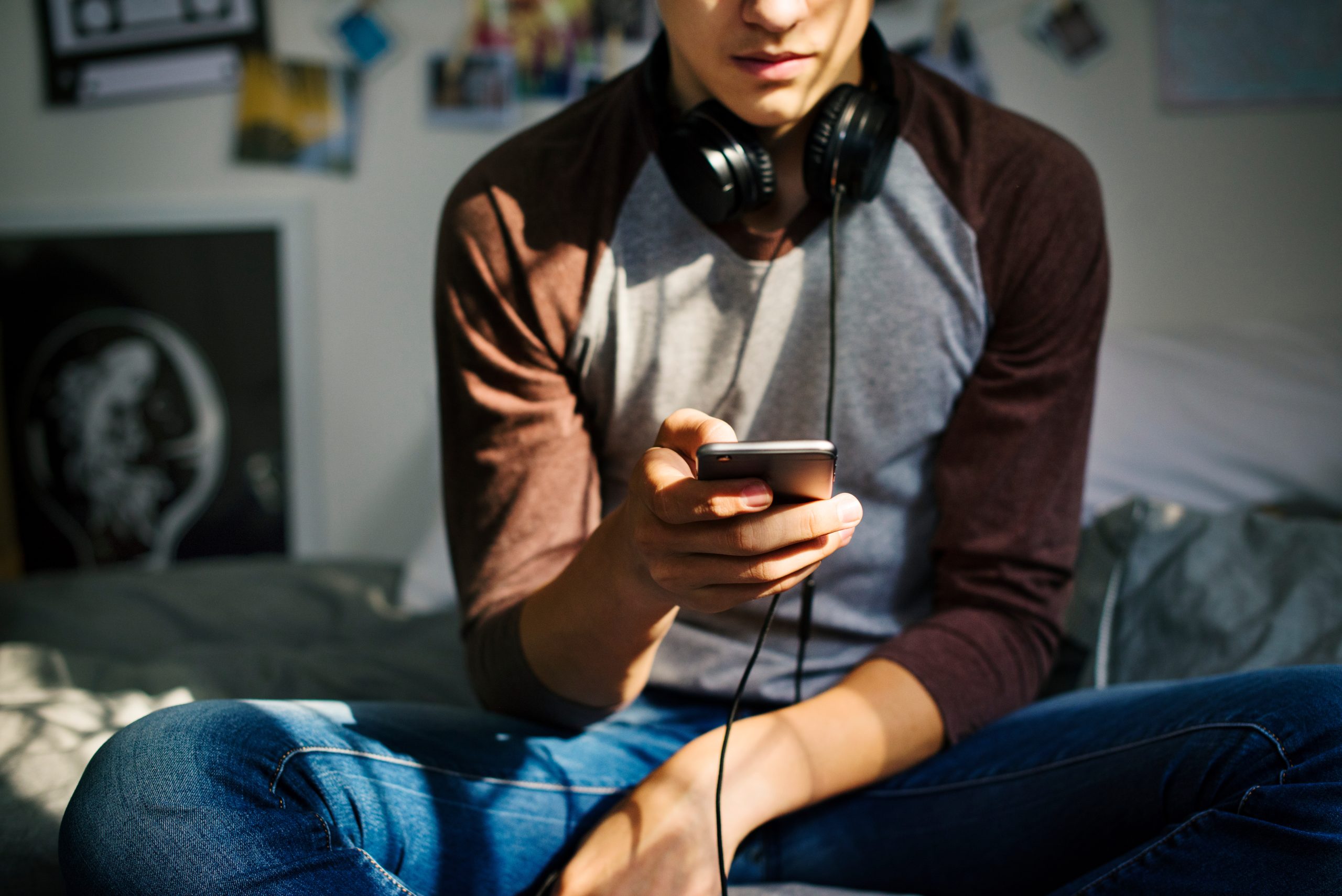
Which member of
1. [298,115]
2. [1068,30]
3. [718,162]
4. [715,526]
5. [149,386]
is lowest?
[149,386]

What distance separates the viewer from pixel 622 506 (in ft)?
1.93

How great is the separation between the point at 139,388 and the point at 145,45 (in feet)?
2.01

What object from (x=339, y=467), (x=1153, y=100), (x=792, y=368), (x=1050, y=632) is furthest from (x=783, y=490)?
(x=339, y=467)

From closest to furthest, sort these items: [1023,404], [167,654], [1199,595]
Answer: [1023,404]
[1199,595]
[167,654]

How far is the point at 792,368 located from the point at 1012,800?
364 mm

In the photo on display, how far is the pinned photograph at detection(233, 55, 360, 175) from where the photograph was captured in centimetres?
167

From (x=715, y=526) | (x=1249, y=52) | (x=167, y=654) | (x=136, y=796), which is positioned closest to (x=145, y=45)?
(x=167, y=654)

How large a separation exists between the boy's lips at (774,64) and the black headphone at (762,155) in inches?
1.9

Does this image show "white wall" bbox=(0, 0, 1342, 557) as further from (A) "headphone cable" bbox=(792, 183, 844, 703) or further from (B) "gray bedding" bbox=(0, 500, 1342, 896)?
(A) "headphone cable" bbox=(792, 183, 844, 703)

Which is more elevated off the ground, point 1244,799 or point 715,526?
point 715,526

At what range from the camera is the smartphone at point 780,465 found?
45cm

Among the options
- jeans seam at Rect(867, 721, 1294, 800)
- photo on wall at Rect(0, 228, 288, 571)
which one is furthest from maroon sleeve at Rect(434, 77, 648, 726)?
photo on wall at Rect(0, 228, 288, 571)

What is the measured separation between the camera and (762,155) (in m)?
0.73

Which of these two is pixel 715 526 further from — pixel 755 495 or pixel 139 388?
pixel 139 388
